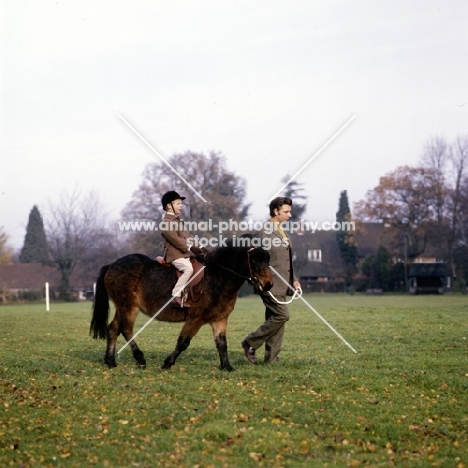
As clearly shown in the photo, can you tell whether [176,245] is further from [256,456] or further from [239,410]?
[256,456]

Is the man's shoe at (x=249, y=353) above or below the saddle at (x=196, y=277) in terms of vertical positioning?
below

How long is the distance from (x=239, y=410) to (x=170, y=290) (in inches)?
147

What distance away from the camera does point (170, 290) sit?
502 inches

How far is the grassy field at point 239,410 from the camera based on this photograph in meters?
7.80

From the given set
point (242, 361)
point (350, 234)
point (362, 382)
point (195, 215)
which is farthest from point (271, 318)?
point (350, 234)

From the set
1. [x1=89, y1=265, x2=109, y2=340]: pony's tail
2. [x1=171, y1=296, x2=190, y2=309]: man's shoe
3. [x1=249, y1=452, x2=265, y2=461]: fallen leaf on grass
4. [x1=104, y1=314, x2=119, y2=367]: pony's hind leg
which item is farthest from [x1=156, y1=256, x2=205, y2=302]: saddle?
[x1=249, y1=452, x2=265, y2=461]: fallen leaf on grass

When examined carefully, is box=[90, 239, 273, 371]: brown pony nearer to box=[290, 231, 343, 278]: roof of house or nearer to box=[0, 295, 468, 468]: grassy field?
box=[0, 295, 468, 468]: grassy field

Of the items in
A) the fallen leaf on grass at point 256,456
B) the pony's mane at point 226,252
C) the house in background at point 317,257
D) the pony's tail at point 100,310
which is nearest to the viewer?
the fallen leaf on grass at point 256,456

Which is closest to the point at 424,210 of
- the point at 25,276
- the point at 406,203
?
the point at 406,203

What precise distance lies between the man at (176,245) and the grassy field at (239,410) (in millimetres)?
1374

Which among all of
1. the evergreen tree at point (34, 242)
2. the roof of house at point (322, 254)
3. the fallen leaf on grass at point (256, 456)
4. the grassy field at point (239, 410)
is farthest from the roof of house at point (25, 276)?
the fallen leaf on grass at point (256, 456)

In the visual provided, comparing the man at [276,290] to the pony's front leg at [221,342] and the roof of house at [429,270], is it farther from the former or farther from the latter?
the roof of house at [429,270]

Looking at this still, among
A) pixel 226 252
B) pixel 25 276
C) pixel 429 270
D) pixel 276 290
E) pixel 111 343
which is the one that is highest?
pixel 25 276

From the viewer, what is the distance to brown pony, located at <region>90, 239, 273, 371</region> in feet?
39.7
